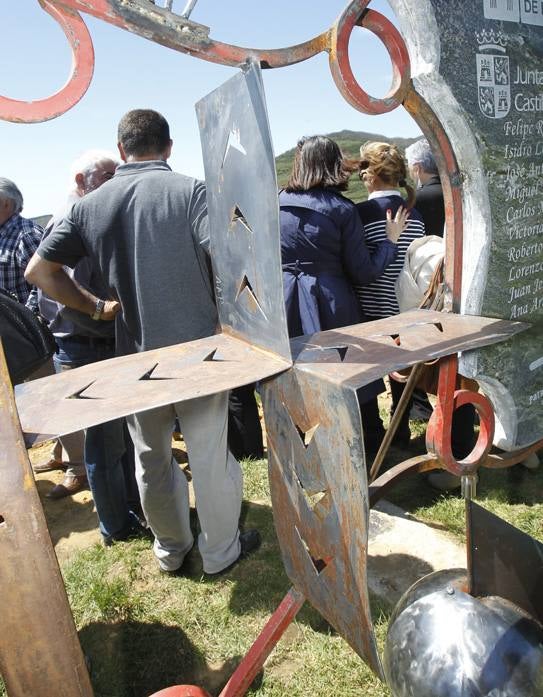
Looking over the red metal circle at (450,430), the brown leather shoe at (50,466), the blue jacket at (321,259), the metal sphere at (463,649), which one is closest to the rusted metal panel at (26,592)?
the metal sphere at (463,649)

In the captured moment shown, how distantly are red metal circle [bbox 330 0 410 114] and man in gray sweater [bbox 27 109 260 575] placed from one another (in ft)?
2.96

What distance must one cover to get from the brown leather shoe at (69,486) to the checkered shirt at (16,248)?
1.17 meters

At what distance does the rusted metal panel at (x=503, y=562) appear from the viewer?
4.49 feet

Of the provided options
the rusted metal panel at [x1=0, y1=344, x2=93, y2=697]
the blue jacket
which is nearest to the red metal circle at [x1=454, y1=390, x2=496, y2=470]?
the rusted metal panel at [x1=0, y1=344, x2=93, y2=697]

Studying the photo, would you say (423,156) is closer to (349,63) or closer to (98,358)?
(349,63)

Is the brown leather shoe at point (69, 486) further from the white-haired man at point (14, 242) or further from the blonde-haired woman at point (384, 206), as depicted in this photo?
the blonde-haired woman at point (384, 206)

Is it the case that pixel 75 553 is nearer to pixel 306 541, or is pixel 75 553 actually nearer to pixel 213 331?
pixel 213 331

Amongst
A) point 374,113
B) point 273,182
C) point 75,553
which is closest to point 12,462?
point 273,182

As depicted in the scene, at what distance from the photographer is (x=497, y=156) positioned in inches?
57.4

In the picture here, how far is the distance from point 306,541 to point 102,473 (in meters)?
1.51

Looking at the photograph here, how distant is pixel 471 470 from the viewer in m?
1.45

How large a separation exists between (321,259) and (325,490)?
1637 millimetres

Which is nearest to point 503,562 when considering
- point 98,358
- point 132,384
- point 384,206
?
point 132,384

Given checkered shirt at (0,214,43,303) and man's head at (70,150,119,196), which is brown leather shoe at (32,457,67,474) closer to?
checkered shirt at (0,214,43,303)
